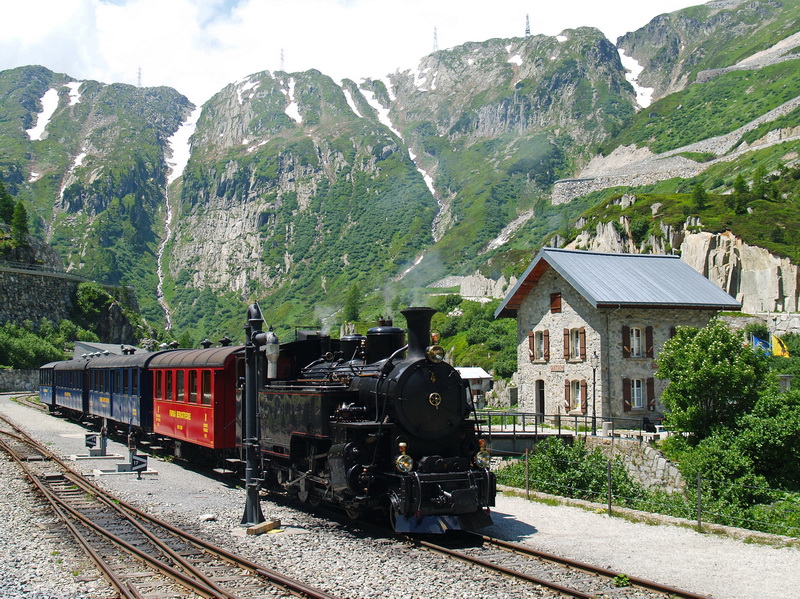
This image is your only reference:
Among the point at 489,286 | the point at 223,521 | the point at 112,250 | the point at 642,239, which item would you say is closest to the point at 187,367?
the point at 223,521

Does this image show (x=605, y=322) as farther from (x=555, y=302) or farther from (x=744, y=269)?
(x=744, y=269)

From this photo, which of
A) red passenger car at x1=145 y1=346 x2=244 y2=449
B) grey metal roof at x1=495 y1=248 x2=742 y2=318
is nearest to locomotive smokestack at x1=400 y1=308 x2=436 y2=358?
red passenger car at x1=145 y1=346 x2=244 y2=449

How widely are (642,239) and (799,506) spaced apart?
53940mm

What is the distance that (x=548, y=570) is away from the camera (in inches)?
369

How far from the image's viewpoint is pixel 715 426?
2267 cm

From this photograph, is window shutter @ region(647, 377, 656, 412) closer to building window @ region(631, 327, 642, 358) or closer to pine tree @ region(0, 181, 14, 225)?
building window @ region(631, 327, 642, 358)

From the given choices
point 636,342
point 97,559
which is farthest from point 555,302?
point 97,559

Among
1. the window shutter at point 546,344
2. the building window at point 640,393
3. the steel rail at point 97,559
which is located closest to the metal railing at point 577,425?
the building window at point 640,393

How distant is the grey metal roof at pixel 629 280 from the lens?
2977 cm

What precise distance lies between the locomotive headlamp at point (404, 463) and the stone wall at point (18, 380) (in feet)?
217

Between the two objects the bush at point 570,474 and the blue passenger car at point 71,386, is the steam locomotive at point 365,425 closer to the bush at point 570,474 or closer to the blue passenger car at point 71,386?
the bush at point 570,474

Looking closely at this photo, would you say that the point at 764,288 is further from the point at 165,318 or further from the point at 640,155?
the point at 165,318

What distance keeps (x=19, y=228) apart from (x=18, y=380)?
78.2ft

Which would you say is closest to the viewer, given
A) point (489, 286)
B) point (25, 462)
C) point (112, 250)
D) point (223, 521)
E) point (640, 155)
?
point (223, 521)
